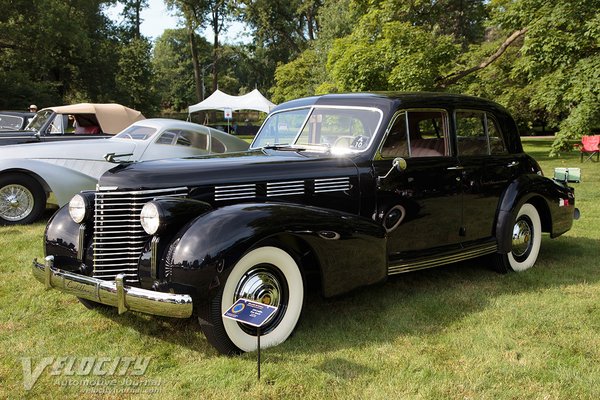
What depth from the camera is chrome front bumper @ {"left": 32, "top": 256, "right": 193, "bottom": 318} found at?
2906 millimetres

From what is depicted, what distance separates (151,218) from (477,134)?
3486 millimetres

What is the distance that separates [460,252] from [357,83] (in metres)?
10.7

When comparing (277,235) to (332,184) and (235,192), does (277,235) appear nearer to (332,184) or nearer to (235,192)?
(235,192)

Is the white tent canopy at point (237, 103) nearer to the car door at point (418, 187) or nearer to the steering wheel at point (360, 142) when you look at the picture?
the car door at point (418, 187)

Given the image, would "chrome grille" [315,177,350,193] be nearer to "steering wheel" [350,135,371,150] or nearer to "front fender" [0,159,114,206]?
"steering wheel" [350,135,371,150]

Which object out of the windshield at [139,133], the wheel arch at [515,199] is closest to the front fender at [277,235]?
the wheel arch at [515,199]

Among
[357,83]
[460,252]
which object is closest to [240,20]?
[357,83]

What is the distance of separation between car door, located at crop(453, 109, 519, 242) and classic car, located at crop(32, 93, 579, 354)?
16 millimetres

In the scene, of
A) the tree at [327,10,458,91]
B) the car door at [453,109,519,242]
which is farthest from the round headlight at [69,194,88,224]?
the tree at [327,10,458,91]

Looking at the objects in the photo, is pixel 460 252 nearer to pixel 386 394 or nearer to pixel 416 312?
pixel 416 312

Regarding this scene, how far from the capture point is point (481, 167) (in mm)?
4887

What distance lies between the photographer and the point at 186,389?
9.32 ft

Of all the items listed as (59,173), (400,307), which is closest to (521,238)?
(400,307)

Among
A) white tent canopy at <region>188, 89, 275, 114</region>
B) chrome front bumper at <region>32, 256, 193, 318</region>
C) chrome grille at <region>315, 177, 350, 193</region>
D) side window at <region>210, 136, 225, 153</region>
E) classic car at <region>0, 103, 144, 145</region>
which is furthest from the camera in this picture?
white tent canopy at <region>188, 89, 275, 114</region>
